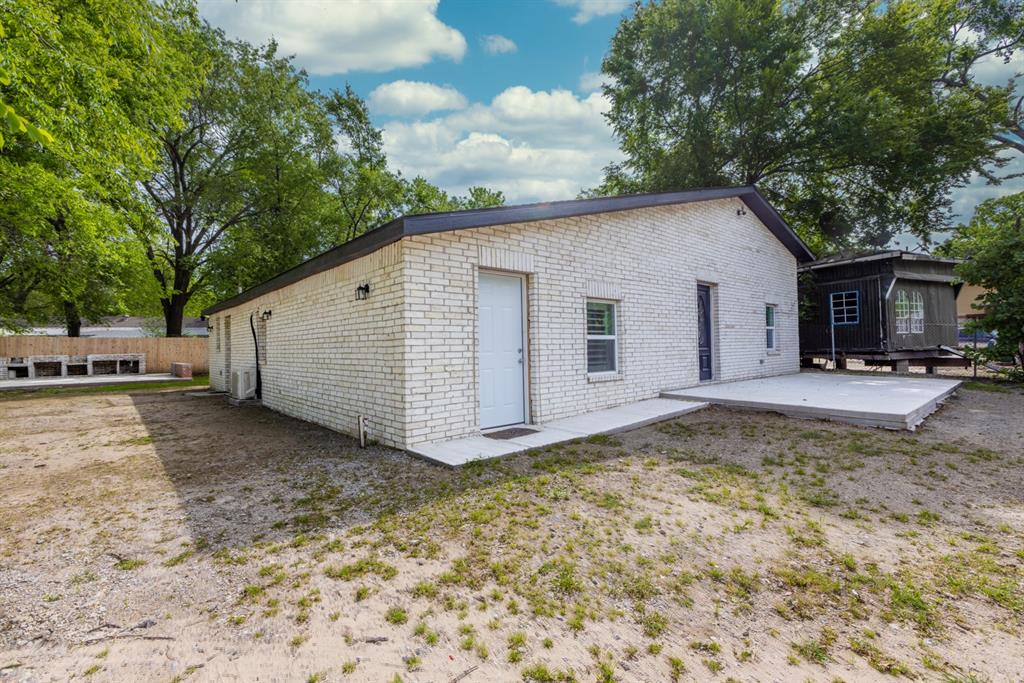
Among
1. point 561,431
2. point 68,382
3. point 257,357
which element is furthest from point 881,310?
point 68,382

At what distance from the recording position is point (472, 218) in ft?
17.4

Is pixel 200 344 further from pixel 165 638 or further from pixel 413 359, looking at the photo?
pixel 165 638

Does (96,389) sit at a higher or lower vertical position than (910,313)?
lower

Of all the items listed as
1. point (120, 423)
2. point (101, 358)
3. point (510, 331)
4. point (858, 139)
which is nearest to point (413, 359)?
point (510, 331)

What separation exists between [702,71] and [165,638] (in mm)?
22148

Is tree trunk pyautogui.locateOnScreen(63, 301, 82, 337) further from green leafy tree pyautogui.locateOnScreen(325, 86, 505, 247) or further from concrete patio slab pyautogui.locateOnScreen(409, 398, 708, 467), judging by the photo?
concrete patio slab pyautogui.locateOnScreen(409, 398, 708, 467)

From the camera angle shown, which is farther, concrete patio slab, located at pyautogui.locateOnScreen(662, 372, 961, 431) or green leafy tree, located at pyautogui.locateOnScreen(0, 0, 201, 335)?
green leafy tree, located at pyautogui.locateOnScreen(0, 0, 201, 335)

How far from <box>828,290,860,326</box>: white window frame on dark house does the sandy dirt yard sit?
10.4 meters

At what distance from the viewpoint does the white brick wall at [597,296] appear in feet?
17.6

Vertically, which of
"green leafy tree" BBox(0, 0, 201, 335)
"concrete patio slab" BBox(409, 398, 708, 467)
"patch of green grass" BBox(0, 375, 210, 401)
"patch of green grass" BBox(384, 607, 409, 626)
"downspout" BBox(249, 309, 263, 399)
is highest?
"green leafy tree" BBox(0, 0, 201, 335)

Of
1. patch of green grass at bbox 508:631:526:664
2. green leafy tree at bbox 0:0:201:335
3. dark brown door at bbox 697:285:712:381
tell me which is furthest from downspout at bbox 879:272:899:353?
green leafy tree at bbox 0:0:201:335

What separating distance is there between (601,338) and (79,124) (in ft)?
34.9

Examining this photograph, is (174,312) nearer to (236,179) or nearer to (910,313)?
(236,179)

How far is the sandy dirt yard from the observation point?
194cm
